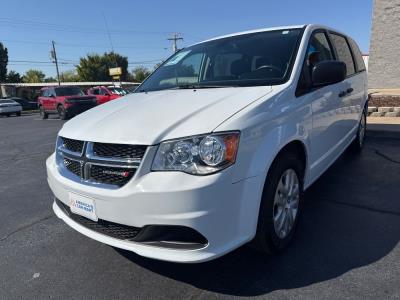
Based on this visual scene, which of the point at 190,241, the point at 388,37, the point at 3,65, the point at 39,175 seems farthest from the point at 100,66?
the point at 190,241

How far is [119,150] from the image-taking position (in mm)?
2369

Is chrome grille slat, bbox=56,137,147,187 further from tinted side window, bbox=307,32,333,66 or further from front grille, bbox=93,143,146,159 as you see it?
tinted side window, bbox=307,32,333,66

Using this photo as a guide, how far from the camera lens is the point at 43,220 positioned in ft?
13.0

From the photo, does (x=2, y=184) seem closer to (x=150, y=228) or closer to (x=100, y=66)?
(x=150, y=228)

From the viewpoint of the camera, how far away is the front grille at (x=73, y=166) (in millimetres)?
2640

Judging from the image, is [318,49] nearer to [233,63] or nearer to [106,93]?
[233,63]

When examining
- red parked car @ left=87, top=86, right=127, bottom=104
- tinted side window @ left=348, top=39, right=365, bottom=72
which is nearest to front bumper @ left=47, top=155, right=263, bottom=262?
tinted side window @ left=348, top=39, right=365, bottom=72

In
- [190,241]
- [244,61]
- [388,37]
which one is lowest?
[190,241]

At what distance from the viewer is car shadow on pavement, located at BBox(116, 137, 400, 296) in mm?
2564

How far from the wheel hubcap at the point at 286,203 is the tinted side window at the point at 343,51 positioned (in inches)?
81.1

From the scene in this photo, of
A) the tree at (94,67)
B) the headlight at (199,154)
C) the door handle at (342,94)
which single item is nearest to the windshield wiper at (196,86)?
the headlight at (199,154)

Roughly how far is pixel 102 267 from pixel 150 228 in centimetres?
87

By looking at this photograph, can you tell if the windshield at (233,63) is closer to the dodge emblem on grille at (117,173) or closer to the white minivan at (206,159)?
the white minivan at (206,159)

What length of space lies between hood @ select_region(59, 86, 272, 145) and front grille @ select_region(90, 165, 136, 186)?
0.18 m
